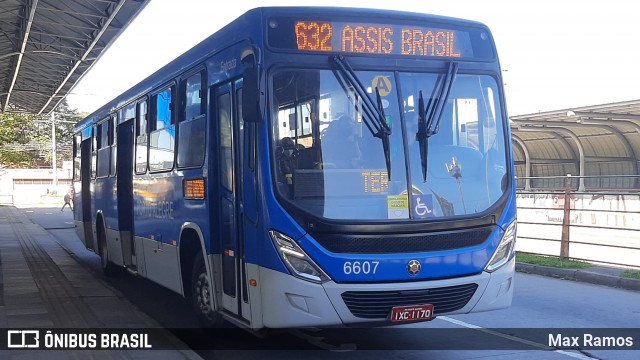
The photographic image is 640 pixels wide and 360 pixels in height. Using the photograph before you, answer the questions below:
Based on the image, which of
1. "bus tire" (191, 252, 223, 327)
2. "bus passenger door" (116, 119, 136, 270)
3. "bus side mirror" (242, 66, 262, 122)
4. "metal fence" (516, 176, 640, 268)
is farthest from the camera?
"metal fence" (516, 176, 640, 268)

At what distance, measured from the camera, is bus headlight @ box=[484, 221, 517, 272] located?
674cm

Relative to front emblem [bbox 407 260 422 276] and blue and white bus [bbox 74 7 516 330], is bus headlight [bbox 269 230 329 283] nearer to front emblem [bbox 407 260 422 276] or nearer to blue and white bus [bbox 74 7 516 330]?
blue and white bus [bbox 74 7 516 330]

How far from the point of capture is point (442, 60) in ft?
22.6

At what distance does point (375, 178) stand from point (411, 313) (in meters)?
1.22

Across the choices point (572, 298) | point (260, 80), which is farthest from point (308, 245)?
point (572, 298)

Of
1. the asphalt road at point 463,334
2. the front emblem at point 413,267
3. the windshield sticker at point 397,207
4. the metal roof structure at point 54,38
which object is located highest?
the metal roof structure at point 54,38

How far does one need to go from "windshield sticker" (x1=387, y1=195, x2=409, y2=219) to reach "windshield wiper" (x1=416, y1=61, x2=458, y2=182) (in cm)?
30

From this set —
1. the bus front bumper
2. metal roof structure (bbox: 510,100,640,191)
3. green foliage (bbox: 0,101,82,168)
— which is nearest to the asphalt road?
the bus front bumper

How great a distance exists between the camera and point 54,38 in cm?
1927

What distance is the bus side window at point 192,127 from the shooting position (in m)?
7.92

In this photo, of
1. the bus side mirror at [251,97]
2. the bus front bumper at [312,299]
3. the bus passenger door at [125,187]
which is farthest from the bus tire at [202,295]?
the bus passenger door at [125,187]

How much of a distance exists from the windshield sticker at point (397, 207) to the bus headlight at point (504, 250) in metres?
1.01

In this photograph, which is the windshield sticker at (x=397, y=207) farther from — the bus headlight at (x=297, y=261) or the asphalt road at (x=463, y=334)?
the asphalt road at (x=463, y=334)

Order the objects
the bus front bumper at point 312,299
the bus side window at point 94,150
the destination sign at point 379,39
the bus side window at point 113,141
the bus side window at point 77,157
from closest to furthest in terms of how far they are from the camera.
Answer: the bus front bumper at point 312,299, the destination sign at point 379,39, the bus side window at point 113,141, the bus side window at point 94,150, the bus side window at point 77,157
